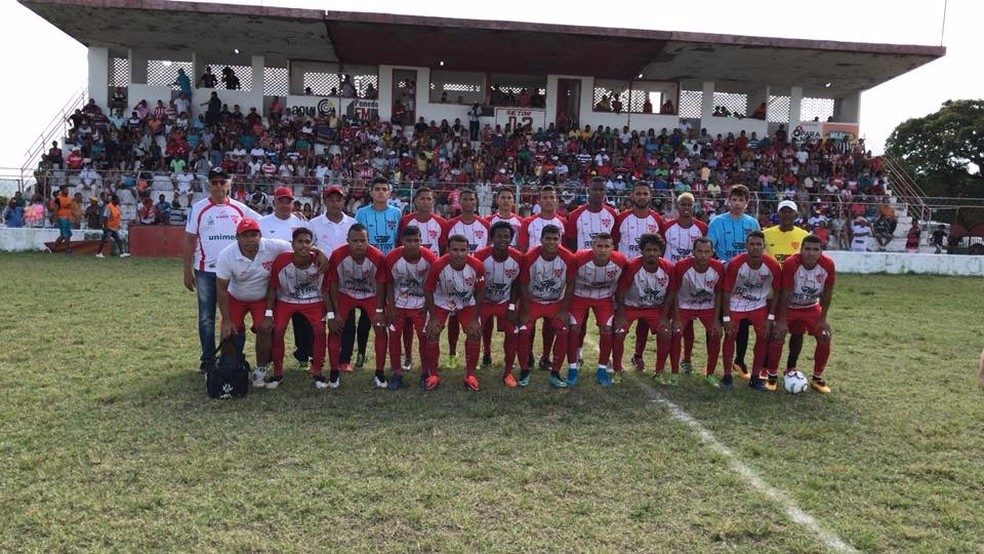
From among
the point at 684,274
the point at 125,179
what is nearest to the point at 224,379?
the point at 684,274

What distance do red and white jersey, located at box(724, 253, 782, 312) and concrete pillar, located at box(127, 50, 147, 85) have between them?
91.1 ft

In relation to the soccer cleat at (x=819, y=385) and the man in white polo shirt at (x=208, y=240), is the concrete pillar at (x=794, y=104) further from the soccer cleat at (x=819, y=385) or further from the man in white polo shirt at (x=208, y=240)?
the man in white polo shirt at (x=208, y=240)

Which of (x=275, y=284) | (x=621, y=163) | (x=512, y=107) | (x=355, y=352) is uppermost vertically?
(x=512, y=107)

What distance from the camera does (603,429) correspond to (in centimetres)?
550

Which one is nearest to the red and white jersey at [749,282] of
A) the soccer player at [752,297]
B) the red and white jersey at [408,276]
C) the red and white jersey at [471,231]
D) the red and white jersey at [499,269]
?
the soccer player at [752,297]

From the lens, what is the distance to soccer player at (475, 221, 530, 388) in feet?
22.8

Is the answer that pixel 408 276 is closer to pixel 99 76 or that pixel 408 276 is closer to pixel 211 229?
pixel 211 229

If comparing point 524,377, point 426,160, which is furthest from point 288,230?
point 426,160

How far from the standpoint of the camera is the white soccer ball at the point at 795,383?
267 inches

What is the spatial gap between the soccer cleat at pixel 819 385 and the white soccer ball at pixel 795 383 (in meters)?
0.11

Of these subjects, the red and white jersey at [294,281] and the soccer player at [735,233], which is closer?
the red and white jersey at [294,281]

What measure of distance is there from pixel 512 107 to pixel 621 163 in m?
5.67

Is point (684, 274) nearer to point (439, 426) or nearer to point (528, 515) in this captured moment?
point (439, 426)

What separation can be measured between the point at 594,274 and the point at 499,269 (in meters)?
0.97
